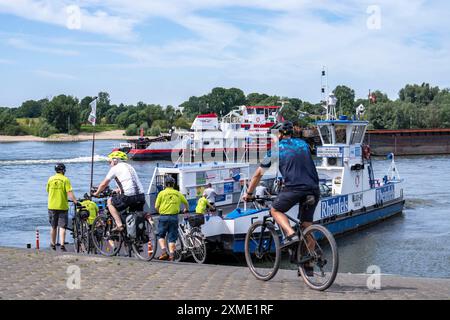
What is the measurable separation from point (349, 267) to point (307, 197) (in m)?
13.5

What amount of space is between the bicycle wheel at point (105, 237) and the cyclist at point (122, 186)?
1.89ft

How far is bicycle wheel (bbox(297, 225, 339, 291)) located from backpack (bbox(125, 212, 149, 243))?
4.44 metres

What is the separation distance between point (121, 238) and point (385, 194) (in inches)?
828

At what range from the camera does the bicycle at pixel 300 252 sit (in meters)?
8.32

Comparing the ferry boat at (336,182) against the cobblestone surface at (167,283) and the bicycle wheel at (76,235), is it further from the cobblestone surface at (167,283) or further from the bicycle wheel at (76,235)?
the cobblestone surface at (167,283)

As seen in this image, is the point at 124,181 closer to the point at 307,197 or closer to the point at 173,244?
the point at 173,244

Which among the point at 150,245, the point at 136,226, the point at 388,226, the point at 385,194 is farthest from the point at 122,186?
the point at 385,194

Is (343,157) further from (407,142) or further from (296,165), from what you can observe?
(407,142)

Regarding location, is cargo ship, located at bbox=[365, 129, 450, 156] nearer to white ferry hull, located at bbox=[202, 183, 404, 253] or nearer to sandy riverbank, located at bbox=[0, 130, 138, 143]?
white ferry hull, located at bbox=[202, 183, 404, 253]

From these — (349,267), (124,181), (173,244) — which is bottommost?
(349,267)

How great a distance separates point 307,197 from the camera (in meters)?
8.71

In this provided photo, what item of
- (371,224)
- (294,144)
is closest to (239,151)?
(371,224)

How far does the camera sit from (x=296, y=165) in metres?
8.70
